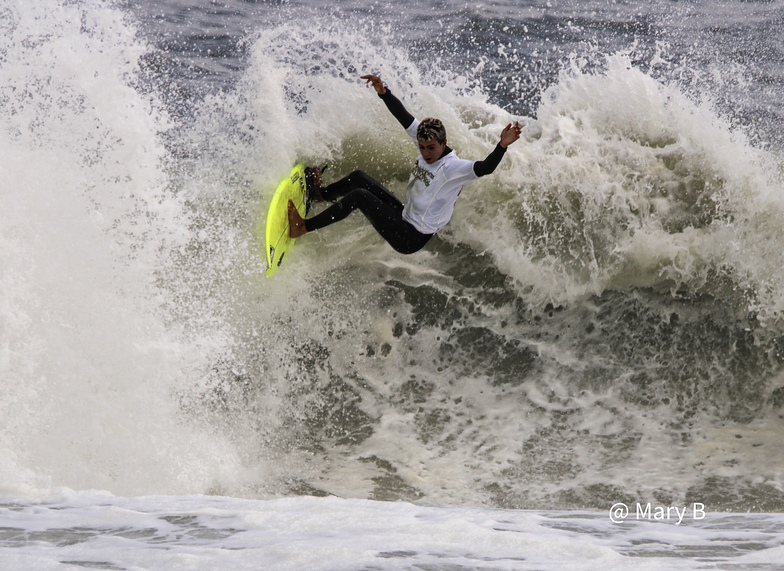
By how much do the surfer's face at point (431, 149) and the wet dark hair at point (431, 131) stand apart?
20 mm

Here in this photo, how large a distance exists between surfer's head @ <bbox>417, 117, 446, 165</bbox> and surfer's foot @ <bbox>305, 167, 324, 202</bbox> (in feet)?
3.59

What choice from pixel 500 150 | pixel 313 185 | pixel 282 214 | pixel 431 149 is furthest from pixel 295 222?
pixel 500 150

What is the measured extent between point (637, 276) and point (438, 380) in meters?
1.94

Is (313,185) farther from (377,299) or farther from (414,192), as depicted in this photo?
(377,299)

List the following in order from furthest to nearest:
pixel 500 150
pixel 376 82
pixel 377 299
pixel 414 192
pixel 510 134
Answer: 1. pixel 377 299
2. pixel 414 192
3. pixel 376 82
4. pixel 500 150
5. pixel 510 134

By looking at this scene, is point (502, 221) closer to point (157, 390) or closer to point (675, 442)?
point (675, 442)

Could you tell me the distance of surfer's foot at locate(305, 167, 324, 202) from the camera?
19.3ft

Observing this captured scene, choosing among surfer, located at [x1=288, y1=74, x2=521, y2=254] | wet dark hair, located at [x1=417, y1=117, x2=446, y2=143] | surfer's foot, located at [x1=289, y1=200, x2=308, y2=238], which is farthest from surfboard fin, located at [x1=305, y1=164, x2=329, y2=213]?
wet dark hair, located at [x1=417, y1=117, x2=446, y2=143]

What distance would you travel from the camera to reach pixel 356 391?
6.07m

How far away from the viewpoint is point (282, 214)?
554 cm

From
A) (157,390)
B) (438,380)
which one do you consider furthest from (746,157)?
(157,390)

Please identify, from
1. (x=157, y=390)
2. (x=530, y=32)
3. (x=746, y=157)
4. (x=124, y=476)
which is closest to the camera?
(x=124, y=476)

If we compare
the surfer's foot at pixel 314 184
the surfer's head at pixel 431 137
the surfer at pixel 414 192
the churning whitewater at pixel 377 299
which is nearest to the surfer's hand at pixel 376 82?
the surfer at pixel 414 192

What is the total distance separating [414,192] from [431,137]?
455mm
